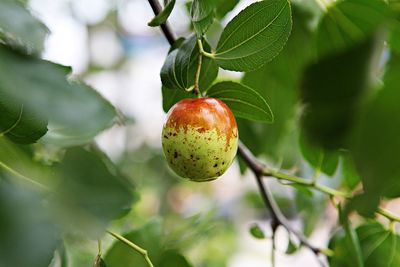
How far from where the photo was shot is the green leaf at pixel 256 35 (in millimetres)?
604

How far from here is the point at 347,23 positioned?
854mm

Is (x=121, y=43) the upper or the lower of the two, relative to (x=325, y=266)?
lower

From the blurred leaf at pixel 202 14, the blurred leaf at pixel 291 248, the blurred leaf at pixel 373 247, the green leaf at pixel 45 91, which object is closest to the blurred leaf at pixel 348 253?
the blurred leaf at pixel 373 247

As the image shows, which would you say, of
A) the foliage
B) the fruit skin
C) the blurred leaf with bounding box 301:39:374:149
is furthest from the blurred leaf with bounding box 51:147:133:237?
the fruit skin

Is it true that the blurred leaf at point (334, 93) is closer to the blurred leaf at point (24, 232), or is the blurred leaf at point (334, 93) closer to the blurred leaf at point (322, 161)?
the blurred leaf at point (24, 232)

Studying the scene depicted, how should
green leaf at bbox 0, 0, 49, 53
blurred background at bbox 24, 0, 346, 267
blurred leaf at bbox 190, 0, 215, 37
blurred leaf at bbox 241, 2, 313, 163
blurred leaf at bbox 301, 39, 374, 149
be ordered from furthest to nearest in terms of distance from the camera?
blurred background at bbox 24, 0, 346, 267 → blurred leaf at bbox 241, 2, 313, 163 → blurred leaf at bbox 190, 0, 215, 37 → green leaf at bbox 0, 0, 49, 53 → blurred leaf at bbox 301, 39, 374, 149

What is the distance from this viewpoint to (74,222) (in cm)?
32

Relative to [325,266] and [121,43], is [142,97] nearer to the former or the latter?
[121,43]

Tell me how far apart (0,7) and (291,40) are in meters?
0.64

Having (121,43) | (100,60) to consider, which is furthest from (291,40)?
(121,43)

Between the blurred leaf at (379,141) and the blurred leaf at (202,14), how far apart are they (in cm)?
29

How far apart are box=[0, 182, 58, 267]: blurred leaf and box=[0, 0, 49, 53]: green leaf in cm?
14

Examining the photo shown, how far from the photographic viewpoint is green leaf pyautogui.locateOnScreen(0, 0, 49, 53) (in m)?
0.45

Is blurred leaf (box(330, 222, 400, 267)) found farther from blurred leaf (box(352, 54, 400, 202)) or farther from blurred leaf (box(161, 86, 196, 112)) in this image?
blurred leaf (box(352, 54, 400, 202))
